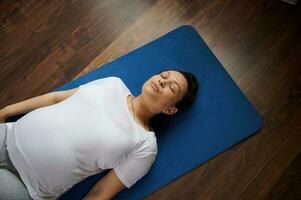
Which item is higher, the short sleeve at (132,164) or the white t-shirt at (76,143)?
the white t-shirt at (76,143)

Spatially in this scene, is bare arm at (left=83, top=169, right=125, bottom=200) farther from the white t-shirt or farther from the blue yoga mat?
the blue yoga mat

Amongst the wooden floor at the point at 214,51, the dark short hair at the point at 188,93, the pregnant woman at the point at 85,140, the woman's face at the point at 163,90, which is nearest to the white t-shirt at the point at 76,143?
the pregnant woman at the point at 85,140

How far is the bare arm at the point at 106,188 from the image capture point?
4.64 feet

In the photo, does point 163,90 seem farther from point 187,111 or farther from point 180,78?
point 187,111

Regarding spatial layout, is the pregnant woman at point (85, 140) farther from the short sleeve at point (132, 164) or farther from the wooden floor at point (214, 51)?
the wooden floor at point (214, 51)

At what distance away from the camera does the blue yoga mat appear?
1.62 meters

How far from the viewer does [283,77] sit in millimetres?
1871

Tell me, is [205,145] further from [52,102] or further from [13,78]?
[13,78]

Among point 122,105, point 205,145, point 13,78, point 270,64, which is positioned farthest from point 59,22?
point 270,64

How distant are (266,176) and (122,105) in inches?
33.2

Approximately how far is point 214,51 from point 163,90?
65 centimetres

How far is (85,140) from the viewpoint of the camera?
1.32 metres

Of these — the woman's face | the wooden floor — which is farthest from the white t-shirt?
the wooden floor

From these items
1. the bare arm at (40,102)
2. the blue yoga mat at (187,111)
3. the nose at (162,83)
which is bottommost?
the blue yoga mat at (187,111)
